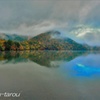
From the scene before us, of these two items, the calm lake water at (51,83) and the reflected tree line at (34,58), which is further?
the reflected tree line at (34,58)

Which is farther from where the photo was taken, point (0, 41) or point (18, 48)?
point (18, 48)

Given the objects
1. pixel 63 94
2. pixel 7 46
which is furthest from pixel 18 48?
pixel 63 94

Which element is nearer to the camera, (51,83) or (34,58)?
(51,83)

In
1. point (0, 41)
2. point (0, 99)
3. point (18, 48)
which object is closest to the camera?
point (0, 99)

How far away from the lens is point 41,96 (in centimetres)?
1265

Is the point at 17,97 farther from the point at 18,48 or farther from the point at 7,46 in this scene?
the point at 18,48

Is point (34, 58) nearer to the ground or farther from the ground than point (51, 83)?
farther from the ground

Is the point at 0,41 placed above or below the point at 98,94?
above

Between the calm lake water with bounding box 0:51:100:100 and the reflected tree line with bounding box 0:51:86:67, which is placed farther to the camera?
the reflected tree line with bounding box 0:51:86:67

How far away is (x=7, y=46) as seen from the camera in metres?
126

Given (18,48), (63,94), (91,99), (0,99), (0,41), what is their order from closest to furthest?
(0,99) → (91,99) → (63,94) → (0,41) → (18,48)

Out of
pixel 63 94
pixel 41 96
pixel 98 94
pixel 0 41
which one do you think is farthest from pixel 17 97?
pixel 0 41

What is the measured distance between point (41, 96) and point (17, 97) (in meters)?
1.86

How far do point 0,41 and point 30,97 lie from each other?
11282 centimetres
